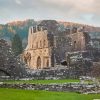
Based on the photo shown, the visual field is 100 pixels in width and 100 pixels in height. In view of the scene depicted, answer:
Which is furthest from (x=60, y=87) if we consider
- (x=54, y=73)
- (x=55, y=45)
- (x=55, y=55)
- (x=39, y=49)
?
(x=39, y=49)

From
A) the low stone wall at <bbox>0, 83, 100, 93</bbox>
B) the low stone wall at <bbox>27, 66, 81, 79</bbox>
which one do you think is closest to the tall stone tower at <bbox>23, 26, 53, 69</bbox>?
the low stone wall at <bbox>27, 66, 81, 79</bbox>

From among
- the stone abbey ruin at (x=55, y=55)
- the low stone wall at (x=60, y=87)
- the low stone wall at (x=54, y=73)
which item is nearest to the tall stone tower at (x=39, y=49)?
the stone abbey ruin at (x=55, y=55)

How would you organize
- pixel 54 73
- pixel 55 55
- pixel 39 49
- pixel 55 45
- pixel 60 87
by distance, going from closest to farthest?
pixel 60 87, pixel 54 73, pixel 55 55, pixel 55 45, pixel 39 49

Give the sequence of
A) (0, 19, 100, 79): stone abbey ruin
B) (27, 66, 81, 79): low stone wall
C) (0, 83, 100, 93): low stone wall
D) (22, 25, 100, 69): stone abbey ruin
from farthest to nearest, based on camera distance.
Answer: (22, 25, 100, 69): stone abbey ruin → (27, 66, 81, 79): low stone wall → (0, 19, 100, 79): stone abbey ruin → (0, 83, 100, 93): low stone wall

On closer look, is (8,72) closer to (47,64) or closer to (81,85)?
(81,85)

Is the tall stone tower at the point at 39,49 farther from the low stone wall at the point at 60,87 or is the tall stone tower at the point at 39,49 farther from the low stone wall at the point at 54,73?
the low stone wall at the point at 60,87

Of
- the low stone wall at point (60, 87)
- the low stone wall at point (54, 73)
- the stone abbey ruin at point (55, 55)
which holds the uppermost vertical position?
the stone abbey ruin at point (55, 55)

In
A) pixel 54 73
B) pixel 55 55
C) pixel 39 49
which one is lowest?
pixel 54 73

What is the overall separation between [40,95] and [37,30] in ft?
232

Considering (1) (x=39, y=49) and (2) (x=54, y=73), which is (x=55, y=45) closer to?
(1) (x=39, y=49)

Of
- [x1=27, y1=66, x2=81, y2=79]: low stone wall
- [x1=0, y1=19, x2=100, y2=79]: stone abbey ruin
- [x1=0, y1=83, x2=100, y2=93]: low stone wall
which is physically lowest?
[x1=0, y1=83, x2=100, y2=93]: low stone wall

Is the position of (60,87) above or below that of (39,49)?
below

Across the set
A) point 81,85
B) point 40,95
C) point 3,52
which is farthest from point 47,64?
point 40,95

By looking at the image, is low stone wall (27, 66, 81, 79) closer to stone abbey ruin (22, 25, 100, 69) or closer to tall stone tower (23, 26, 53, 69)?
stone abbey ruin (22, 25, 100, 69)
